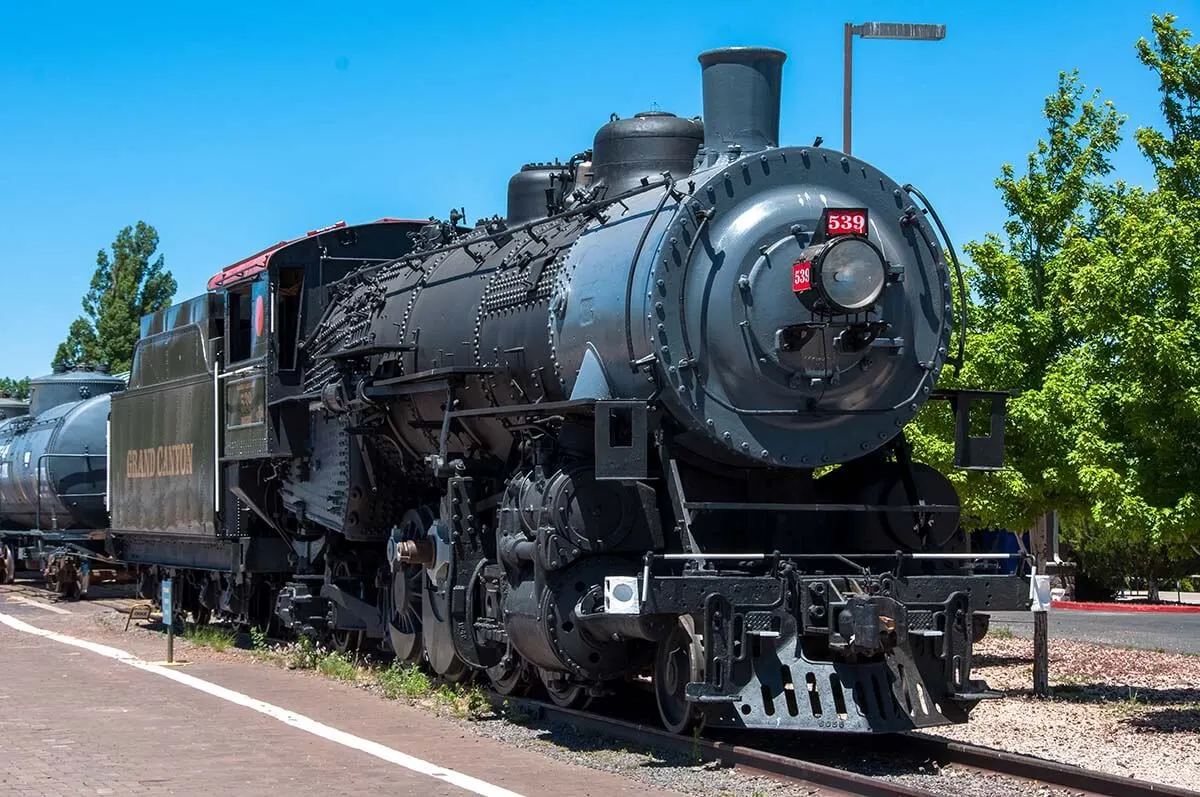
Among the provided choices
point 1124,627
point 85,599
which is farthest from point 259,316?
point 85,599

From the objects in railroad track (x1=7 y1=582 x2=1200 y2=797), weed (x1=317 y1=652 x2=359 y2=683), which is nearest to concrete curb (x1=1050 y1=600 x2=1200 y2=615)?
weed (x1=317 y1=652 x2=359 y2=683)

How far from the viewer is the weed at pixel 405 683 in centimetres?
1205

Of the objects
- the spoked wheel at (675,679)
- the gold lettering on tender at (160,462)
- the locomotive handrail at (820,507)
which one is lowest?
the spoked wheel at (675,679)

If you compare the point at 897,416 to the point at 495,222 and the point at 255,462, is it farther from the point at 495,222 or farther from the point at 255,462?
the point at 255,462

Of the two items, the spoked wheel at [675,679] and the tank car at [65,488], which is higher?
the tank car at [65,488]

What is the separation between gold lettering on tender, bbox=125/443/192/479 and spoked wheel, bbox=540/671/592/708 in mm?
6926

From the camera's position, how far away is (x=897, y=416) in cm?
991

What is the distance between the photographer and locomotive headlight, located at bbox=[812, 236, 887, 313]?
9.23 m

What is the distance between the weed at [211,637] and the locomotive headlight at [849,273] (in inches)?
366

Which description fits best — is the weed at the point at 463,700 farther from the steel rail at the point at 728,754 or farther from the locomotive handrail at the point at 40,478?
the locomotive handrail at the point at 40,478

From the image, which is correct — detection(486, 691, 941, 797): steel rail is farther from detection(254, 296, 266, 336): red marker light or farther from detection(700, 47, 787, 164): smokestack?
detection(254, 296, 266, 336): red marker light

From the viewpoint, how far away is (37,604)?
2467 cm

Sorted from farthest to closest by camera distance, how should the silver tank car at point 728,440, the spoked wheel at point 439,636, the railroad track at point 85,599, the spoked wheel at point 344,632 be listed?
the railroad track at point 85,599
the spoked wheel at point 344,632
the spoked wheel at point 439,636
the silver tank car at point 728,440

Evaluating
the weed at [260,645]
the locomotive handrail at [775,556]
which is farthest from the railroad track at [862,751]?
the weed at [260,645]
